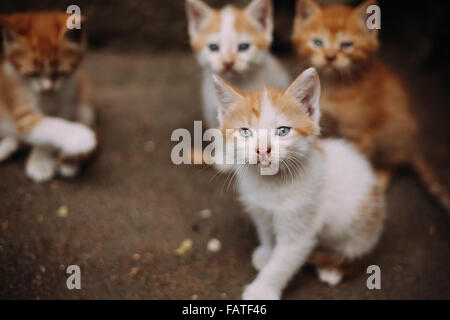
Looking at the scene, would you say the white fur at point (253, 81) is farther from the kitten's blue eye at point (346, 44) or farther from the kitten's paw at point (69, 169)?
the kitten's paw at point (69, 169)

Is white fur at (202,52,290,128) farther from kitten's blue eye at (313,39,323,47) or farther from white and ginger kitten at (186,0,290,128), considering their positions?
kitten's blue eye at (313,39,323,47)

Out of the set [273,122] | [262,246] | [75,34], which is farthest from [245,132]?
[75,34]

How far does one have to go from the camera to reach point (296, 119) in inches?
63.9

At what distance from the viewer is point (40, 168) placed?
7.87 ft

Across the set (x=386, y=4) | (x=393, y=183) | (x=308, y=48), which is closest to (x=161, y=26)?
(x=308, y=48)

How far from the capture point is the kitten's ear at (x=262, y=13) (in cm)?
235

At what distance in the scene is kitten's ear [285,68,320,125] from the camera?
5.12 ft

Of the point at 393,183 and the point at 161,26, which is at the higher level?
the point at 161,26

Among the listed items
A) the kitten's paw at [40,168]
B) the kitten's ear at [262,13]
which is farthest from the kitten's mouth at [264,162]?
the kitten's paw at [40,168]

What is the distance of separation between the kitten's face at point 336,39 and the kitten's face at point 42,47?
49.5 inches

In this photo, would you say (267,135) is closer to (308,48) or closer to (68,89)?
(308,48)

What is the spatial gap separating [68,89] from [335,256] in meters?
1.75

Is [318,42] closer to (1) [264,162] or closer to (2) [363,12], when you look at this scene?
(2) [363,12]
